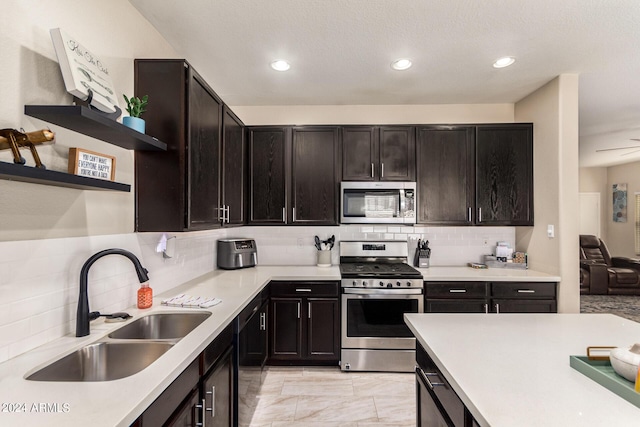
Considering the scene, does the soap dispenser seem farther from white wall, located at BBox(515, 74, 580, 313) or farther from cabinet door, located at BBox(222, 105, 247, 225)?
white wall, located at BBox(515, 74, 580, 313)

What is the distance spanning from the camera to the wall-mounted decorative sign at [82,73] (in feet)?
4.46

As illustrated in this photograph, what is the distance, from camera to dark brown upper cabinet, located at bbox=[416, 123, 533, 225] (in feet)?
11.0

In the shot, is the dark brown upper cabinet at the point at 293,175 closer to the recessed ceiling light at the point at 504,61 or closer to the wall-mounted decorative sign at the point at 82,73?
the recessed ceiling light at the point at 504,61

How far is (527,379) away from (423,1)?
195cm

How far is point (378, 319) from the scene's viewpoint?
10.00ft

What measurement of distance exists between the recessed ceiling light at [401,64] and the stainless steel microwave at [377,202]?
41.8 inches

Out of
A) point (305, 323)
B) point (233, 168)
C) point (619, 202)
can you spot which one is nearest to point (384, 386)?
point (305, 323)

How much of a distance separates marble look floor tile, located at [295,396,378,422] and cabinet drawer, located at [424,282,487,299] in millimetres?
1079

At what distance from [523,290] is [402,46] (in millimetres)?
2337

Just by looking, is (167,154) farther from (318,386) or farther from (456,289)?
(456,289)

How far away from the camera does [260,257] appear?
372 centimetres

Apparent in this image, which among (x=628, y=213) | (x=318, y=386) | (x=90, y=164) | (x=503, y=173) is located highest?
(x=503, y=173)

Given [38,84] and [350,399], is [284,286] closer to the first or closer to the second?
[350,399]

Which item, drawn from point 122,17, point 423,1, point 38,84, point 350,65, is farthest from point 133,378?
point 350,65
